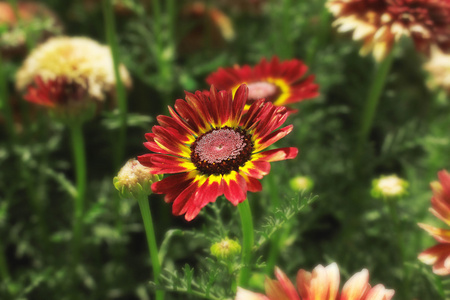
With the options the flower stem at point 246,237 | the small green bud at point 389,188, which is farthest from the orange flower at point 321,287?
the small green bud at point 389,188

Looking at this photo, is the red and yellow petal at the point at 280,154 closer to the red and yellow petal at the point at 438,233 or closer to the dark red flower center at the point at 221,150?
the dark red flower center at the point at 221,150

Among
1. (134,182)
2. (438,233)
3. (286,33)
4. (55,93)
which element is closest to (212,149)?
(134,182)

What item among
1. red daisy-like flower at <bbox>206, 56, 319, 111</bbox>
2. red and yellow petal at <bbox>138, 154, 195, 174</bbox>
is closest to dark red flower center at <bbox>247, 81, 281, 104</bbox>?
red daisy-like flower at <bbox>206, 56, 319, 111</bbox>

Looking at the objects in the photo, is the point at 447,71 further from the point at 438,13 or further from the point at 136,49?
the point at 136,49

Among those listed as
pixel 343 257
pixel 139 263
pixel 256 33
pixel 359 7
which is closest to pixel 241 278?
pixel 343 257

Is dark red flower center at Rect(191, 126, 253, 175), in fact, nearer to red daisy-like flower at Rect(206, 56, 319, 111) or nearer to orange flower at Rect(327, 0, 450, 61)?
red daisy-like flower at Rect(206, 56, 319, 111)

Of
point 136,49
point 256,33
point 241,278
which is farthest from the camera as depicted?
point 256,33
